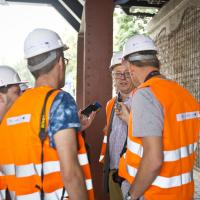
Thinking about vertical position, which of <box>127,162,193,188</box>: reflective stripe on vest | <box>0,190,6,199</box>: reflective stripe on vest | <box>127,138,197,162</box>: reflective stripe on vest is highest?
<box>127,138,197,162</box>: reflective stripe on vest

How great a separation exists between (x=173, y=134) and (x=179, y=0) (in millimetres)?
5110

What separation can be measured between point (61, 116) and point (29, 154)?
322 millimetres

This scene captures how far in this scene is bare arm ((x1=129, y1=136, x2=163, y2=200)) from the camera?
227cm

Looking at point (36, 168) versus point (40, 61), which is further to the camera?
point (40, 61)

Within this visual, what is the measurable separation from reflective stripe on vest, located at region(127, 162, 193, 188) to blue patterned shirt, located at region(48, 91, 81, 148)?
0.62 metres

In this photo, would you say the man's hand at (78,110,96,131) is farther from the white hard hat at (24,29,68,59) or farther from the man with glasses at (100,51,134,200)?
the white hard hat at (24,29,68,59)

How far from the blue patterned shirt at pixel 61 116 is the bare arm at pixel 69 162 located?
0.03 metres

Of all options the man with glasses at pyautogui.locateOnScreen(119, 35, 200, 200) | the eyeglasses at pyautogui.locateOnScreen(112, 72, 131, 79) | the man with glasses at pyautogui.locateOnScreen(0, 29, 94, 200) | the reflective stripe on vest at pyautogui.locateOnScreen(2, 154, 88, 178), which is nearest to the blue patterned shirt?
the man with glasses at pyautogui.locateOnScreen(0, 29, 94, 200)

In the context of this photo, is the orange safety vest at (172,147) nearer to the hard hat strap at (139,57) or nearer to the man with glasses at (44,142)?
the hard hat strap at (139,57)

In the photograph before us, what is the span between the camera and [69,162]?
81.4 inches

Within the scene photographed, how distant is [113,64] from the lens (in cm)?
418

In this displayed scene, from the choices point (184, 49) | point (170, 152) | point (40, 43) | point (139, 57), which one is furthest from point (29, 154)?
point (184, 49)

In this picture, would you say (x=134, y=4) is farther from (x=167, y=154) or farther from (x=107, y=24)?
(x=167, y=154)

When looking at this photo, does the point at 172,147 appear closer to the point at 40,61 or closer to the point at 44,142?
the point at 44,142
